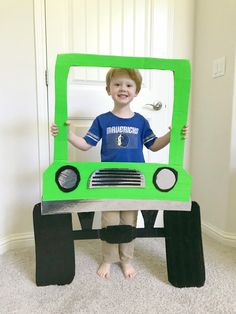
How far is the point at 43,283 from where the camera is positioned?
0.86 metres

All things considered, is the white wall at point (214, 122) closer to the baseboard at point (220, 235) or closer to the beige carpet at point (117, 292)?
the baseboard at point (220, 235)

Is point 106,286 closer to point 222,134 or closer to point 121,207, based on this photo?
point 121,207

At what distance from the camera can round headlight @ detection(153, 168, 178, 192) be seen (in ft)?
2.72

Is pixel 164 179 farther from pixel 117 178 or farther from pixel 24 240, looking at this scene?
pixel 24 240

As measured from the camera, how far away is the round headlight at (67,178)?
81 cm

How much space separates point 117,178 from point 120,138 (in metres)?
0.16

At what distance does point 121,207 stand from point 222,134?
0.68 metres

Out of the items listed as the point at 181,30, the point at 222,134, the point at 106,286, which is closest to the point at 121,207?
the point at 106,286

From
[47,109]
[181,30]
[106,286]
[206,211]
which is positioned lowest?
[106,286]

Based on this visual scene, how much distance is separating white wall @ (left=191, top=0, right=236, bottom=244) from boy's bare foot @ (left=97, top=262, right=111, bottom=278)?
0.60 m

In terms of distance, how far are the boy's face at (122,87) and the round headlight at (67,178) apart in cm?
30

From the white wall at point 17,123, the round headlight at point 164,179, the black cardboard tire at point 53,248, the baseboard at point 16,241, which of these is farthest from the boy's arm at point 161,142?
the baseboard at point 16,241

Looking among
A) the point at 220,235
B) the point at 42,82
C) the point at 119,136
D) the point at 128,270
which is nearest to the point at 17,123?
the point at 42,82

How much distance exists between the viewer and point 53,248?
87 cm
